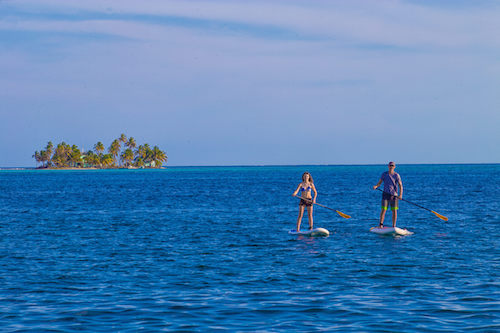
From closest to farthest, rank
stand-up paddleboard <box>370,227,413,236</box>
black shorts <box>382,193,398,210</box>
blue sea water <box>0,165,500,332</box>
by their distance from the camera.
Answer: blue sea water <box>0,165,500,332</box>, black shorts <box>382,193,398,210</box>, stand-up paddleboard <box>370,227,413,236</box>

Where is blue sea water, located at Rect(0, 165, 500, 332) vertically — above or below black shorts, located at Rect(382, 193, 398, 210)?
below

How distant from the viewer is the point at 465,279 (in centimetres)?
1429

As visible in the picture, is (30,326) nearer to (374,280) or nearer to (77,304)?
(77,304)


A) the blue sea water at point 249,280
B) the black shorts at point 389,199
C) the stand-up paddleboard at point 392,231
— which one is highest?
the black shorts at point 389,199

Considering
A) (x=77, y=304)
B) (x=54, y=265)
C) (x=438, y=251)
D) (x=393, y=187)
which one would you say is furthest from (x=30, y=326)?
(x=393, y=187)

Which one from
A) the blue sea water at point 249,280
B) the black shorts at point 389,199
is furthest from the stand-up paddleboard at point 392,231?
the black shorts at point 389,199

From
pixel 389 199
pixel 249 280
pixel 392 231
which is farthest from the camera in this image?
pixel 392 231

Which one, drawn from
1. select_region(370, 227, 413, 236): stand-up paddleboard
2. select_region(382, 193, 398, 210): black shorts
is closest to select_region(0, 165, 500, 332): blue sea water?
select_region(370, 227, 413, 236): stand-up paddleboard

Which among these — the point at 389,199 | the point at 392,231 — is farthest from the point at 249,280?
the point at 392,231

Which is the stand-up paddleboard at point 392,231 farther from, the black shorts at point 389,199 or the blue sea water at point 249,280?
the black shorts at point 389,199

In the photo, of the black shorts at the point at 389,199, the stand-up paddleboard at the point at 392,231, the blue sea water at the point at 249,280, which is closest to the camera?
the blue sea water at the point at 249,280

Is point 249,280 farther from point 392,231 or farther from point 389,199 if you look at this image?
point 392,231

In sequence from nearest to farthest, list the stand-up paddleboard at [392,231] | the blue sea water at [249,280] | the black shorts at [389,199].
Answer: the blue sea water at [249,280] → the black shorts at [389,199] → the stand-up paddleboard at [392,231]

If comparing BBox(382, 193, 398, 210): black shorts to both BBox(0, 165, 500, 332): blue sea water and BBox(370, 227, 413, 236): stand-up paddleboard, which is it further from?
BBox(0, 165, 500, 332): blue sea water
